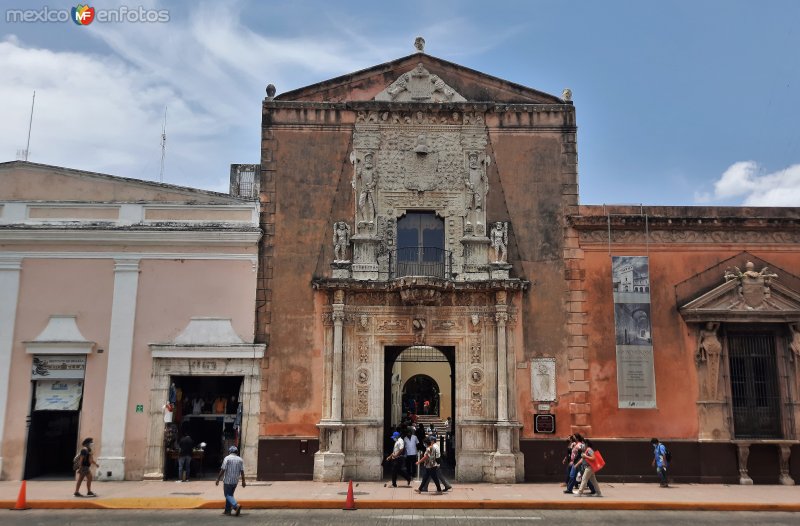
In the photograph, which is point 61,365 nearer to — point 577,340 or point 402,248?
point 402,248

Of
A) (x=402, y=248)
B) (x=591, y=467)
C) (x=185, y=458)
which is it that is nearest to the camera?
(x=591, y=467)

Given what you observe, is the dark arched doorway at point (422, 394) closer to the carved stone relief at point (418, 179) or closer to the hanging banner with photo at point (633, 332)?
the carved stone relief at point (418, 179)

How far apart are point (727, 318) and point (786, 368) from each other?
7.21ft

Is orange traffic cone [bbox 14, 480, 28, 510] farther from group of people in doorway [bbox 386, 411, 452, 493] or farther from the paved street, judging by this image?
group of people in doorway [bbox 386, 411, 452, 493]

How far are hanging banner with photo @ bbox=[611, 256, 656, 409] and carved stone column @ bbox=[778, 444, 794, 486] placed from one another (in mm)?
3519

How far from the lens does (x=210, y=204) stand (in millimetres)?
20344

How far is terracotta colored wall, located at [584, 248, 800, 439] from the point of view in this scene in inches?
761

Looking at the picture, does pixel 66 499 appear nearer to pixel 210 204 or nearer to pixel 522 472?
pixel 210 204

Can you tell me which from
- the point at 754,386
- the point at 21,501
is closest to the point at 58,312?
the point at 21,501

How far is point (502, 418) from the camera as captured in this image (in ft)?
62.5

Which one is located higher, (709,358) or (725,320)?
(725,320)

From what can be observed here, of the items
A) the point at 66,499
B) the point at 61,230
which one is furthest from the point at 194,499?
the point at 61,230

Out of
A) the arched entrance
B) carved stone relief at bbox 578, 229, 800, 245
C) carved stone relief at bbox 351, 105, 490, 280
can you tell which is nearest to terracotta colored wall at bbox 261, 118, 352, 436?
carved stone relief at bbox 351, 105, 490, 280

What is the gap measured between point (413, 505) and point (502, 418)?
181 inches
